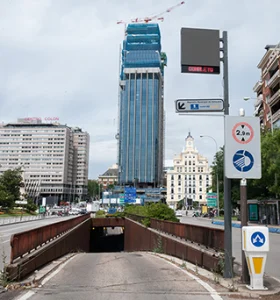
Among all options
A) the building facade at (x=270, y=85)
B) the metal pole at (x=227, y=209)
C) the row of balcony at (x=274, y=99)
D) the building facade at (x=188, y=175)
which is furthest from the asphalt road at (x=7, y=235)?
the building facade at (x=188, y=175)

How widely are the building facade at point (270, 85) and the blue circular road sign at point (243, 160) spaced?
42330mm

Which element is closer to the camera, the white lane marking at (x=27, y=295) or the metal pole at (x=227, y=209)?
the white lane marking at (x=27, y=295)

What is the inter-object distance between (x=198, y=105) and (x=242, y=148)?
1.62 m

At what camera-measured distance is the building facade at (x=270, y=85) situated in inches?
2052

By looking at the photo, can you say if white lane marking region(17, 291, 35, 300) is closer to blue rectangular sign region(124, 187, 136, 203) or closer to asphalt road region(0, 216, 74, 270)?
asphalt road region(0, 216, 74, 270)

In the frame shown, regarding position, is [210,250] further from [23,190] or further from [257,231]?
[23,190]

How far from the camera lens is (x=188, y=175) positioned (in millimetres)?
147500

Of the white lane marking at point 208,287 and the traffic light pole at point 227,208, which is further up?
the traffic light pole at point 227,208

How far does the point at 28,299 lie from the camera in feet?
23.6

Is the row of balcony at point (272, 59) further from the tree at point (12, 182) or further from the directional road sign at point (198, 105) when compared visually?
the tree at point (12, 182)

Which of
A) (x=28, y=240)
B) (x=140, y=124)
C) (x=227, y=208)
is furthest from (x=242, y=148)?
(x=140, y=124)

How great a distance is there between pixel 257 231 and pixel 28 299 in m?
4.88

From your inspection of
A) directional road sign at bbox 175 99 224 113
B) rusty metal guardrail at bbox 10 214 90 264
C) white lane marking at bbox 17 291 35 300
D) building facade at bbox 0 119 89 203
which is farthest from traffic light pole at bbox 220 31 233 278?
building facade at bbox 0 119 89 203

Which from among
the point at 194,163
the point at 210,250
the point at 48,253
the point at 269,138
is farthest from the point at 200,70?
the point at 194,163
